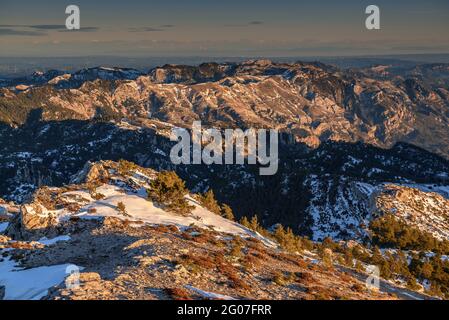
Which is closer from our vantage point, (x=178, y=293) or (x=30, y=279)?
(x=178, y=293)

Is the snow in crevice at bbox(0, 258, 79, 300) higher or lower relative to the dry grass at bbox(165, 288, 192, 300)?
lower

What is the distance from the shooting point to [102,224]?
203ft

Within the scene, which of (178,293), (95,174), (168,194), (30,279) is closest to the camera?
(178,293)

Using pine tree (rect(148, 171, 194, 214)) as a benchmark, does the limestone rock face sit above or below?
above

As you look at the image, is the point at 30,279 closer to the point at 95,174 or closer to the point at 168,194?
the point at 168,194

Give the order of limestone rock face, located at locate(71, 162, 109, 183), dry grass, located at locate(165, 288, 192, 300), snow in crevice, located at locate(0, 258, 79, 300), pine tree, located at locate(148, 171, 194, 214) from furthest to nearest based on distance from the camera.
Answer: limestone rock face, located at locate(71, 162, 109, 183) → pine tree, located at locate(148, 171, 194, 214) → snow in crevice, located at locate(0, 258, 79, 300) → dry grass, located at locate(165, 288, 192, 300)

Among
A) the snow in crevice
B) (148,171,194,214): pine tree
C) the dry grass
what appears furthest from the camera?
(148,171,194,214): pine tree

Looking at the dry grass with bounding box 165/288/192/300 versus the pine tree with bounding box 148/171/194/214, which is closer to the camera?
the dry grass with bounding box 165/288/192/300

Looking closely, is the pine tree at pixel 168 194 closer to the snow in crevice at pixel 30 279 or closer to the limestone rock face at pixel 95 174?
the limestone rock face at pixel 95 174

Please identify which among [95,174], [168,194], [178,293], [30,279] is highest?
[95,174]

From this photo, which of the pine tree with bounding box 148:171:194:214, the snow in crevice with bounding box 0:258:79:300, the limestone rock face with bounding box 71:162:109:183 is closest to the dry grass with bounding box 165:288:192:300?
the snow in crevice with bounding box 0:258:79:300

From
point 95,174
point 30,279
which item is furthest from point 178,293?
point 95,174

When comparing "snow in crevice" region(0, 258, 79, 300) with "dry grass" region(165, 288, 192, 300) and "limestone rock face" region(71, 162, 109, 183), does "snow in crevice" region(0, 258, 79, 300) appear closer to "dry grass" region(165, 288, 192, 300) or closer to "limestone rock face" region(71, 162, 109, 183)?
"dry grass" region(165, 288, 192, 300)
